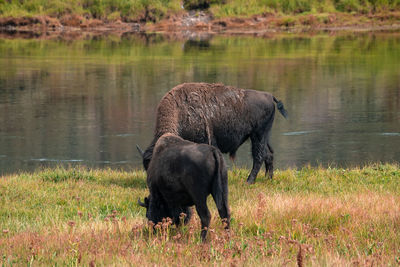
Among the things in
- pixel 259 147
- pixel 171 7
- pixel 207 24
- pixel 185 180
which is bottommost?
pixel 207 24

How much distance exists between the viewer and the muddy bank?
231 ft

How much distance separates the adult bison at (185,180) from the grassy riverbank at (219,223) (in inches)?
9.2

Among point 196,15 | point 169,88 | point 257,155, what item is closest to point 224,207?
point 257,155

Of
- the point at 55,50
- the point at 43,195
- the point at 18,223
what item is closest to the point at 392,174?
the point at 43,195

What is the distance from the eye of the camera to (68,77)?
33688mm

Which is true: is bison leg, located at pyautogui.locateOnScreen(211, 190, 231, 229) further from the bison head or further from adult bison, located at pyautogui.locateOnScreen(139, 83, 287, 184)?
adult bison, located at pyautogui.locateOnScreen(139, 83, 287, 184)

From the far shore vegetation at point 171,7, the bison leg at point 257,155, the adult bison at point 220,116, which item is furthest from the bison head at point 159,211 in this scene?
the far shore vegetation at point 171,7

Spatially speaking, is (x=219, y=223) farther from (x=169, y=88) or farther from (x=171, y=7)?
(x=171, y=7)

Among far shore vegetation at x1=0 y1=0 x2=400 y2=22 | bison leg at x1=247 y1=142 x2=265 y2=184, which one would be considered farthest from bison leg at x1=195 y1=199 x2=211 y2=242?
far shore vegetation at x1=0 y1=0 x2=400 y2=22

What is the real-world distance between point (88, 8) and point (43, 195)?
216 ft

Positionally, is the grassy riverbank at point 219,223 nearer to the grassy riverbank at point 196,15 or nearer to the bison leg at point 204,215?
the bison leg at point 204,215

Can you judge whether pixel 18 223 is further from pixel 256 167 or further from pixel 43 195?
pixel 256 167

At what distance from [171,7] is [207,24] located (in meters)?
4.73

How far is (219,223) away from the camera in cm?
783
